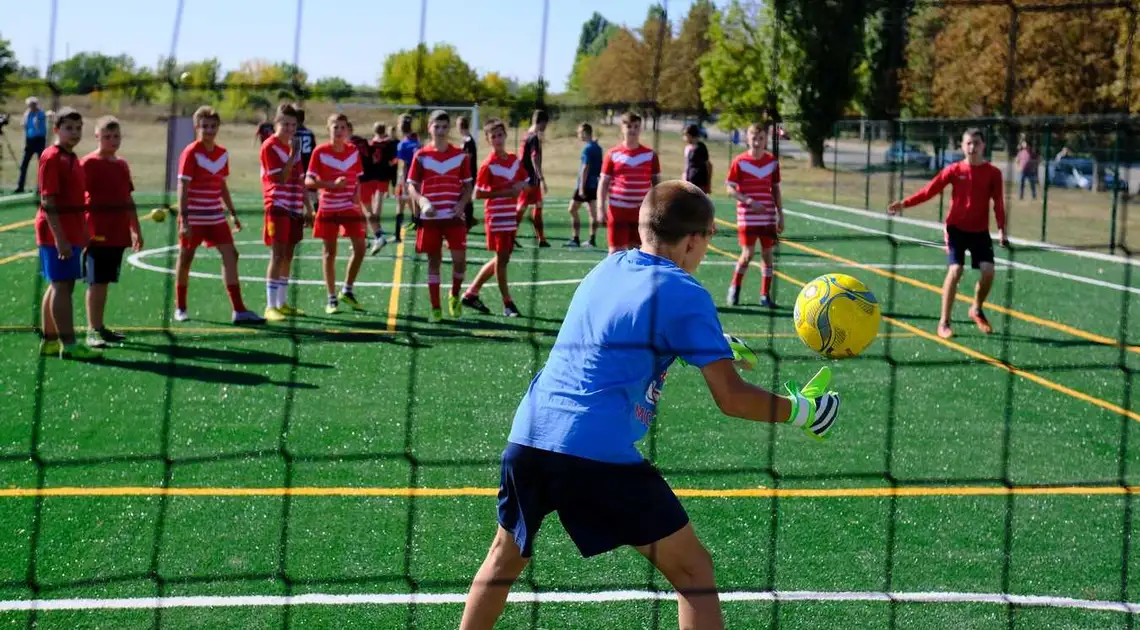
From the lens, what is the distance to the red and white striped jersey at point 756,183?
38.2ft

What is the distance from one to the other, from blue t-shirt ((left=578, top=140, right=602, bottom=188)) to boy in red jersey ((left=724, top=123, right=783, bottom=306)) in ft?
16.7

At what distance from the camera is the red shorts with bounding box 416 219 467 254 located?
35.1ft

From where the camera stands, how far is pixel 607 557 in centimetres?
508

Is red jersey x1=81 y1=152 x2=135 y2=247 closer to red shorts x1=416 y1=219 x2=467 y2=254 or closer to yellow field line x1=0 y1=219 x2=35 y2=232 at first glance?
red shorts x1=416 y1=219 x2=467 y2=254

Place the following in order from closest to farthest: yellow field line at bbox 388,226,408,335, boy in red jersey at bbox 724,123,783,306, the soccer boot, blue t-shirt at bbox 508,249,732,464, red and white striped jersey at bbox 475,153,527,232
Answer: blue t-shirt at bbox 508,249,732,464 → yellow field line at bbox 388,226,408,335 → red and white striped jersey at bbox 475,153,527,232 → the soccer boot → boy in red jersey at bbox 724,123,783,306

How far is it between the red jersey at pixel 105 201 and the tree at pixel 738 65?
9930 millimetres

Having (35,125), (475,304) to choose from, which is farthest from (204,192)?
(35,125)

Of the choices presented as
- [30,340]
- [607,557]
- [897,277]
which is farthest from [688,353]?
[897,277]

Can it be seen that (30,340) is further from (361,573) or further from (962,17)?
(962,17)

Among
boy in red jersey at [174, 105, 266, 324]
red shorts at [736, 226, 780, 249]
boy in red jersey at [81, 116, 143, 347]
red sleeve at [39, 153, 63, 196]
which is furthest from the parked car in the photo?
red sleeve at [39, 153, 63, 196]

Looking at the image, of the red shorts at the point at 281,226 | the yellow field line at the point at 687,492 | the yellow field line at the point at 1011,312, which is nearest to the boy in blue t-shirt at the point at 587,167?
the yellow field line at the point at 1011,312

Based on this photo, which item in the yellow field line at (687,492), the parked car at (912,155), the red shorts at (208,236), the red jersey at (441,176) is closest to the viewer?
the yellow field line at (687,492)

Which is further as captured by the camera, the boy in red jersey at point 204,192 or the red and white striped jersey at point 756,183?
the red and white striped jersey at point 756,183

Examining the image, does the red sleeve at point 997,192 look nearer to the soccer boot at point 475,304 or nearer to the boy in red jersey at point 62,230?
the soccer boot at point 475,304
